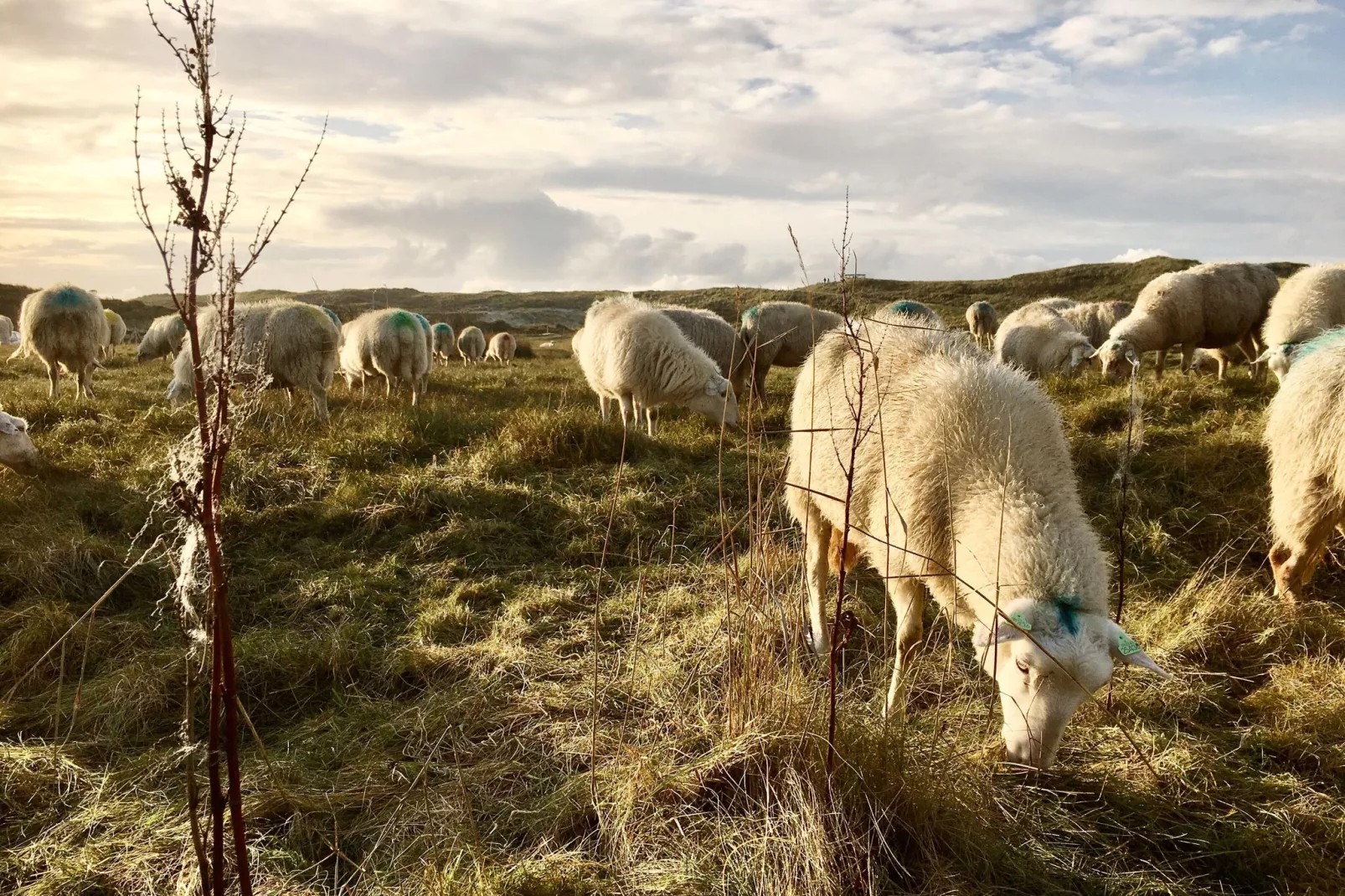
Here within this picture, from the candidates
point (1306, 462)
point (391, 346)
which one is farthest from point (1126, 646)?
point (391, 346)

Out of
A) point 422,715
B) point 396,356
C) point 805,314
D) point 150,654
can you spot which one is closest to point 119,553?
point 150,654

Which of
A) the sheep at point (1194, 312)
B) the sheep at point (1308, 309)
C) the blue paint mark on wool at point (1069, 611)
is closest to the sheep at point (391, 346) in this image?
the sheep at point (1194, 312)

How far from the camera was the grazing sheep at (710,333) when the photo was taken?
40.5ft

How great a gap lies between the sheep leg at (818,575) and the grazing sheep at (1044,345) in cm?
862

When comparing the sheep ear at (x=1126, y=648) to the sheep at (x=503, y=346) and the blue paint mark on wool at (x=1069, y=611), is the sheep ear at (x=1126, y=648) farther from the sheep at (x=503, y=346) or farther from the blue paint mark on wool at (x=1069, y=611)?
the sheep at (x=503, y=346)

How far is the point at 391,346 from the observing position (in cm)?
1355

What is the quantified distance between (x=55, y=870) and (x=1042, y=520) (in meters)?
3.79

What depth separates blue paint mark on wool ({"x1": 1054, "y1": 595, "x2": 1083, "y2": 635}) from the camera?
2736 millimetres

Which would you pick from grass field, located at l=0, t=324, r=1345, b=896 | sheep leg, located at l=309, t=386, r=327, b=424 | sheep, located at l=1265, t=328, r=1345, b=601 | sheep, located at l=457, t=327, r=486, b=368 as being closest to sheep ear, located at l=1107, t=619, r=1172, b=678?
grass field, located at l=0, t=324, r=1345, b=896

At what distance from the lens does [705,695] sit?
3.47 m

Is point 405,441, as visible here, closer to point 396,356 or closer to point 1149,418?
point 396,356

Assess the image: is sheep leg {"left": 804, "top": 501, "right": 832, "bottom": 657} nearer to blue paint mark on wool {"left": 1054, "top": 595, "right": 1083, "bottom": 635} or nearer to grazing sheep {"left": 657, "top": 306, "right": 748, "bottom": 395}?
blue paint mark on wool {"left": 1054, "top": 595, "right": 1083, "bottom": 635}

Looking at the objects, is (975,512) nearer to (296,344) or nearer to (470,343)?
(296,344)

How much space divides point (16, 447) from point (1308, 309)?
521 inches
